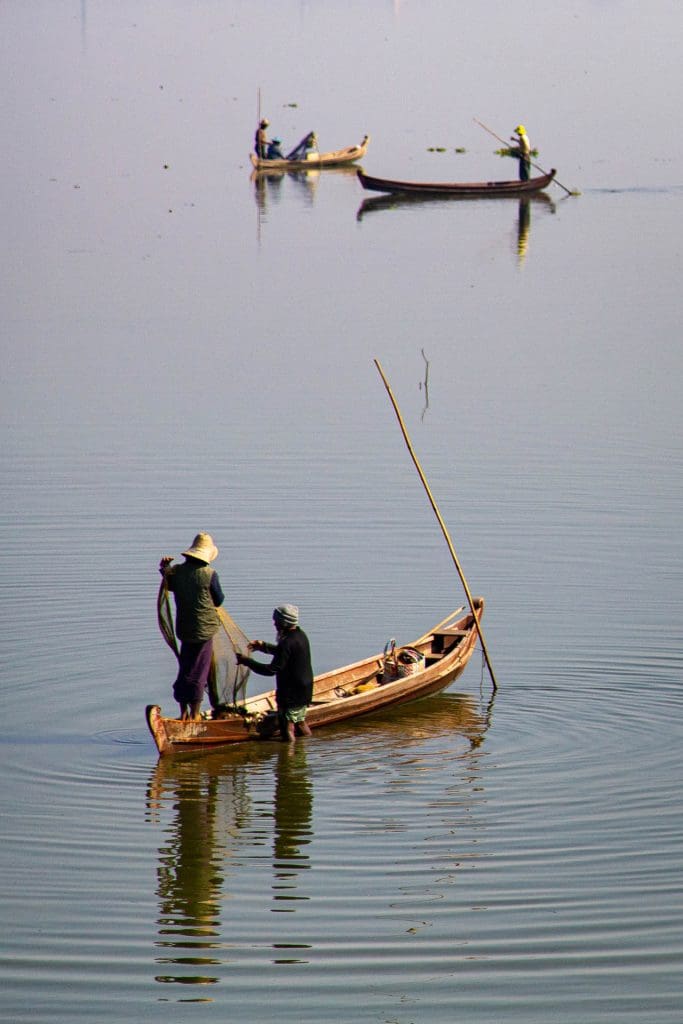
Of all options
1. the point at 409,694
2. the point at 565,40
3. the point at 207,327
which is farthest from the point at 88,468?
the point at 565,40

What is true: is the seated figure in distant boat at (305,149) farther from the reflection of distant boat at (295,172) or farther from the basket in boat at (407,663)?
the basket in boat at (407,663)

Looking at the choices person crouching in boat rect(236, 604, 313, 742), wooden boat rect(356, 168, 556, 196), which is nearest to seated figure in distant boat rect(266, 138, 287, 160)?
wooden boat rect(356, 168, 556, 196)

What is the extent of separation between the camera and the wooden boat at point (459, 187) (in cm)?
4442

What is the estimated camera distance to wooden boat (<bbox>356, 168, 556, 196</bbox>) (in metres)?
44.4

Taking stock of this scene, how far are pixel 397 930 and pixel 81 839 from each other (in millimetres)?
2322

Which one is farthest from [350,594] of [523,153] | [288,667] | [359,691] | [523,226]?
[523,153]

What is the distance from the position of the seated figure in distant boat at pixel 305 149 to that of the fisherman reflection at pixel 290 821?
41.4m

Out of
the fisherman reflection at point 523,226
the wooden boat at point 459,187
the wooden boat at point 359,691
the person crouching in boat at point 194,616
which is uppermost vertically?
the wooden boat at point 459,187

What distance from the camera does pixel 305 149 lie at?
2062 inches

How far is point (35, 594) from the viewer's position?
15.7 m

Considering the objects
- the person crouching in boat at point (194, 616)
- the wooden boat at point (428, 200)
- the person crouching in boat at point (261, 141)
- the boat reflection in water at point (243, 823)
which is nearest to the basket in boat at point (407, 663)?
the boat reflection in water at point (243, 823)

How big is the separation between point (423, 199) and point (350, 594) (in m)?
31.2

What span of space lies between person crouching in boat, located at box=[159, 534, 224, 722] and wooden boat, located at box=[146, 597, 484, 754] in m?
0.22

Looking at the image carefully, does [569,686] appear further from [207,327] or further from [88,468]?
[207,327]
